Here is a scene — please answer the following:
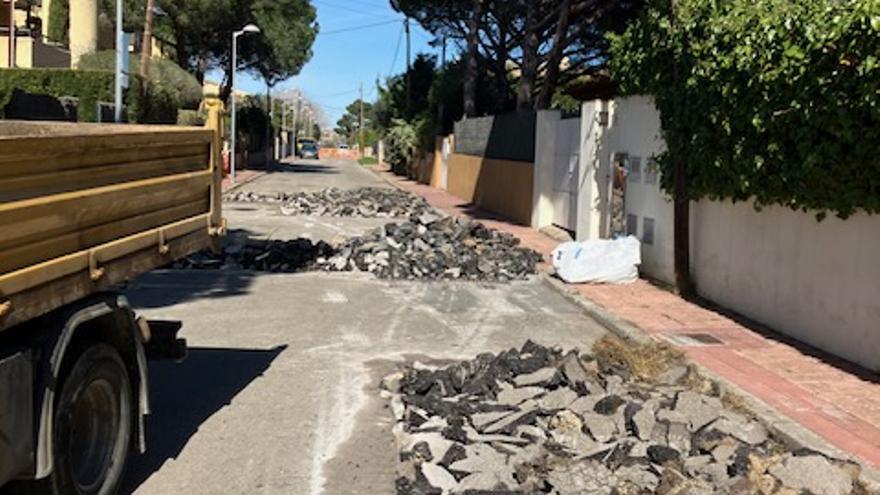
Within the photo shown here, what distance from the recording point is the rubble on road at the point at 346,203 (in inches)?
982

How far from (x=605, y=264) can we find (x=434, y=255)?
304cm

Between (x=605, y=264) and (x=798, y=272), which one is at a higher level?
(x=798, y=272)

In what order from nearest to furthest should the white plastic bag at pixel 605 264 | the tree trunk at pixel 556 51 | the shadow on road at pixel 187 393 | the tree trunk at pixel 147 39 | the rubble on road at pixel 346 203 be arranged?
1. the shadow on road at pixel 187 393
2. the white plastic bag at pixel 605 264
3. the tree trunk at pixel 556 51
4. the rubble on road at pixel 346 203
5. the tree trunk at pixel 147 39

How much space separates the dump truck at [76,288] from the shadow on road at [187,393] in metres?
0.61

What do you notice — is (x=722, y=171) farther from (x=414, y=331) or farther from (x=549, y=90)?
(x=549, y=90)

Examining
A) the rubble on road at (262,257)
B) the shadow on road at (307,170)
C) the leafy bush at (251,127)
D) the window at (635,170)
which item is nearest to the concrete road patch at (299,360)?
the rubble on road at (262,257)

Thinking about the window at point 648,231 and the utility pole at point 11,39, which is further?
the utility pole at point 11,39

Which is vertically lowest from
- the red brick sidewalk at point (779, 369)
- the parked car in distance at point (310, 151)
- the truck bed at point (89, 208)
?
the red brick sidewalk at point (779, 369)

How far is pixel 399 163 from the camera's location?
58.2 m

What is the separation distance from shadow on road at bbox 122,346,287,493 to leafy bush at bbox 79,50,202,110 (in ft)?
97.6

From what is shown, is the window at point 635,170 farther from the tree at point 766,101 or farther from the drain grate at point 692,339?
the drain grate at point 692,339

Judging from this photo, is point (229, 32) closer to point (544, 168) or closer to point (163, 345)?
point (544, 168)

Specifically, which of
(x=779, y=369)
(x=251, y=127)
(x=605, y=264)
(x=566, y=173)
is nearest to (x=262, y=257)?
(x=605, y=264)

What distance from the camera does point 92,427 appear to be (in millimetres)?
4562
